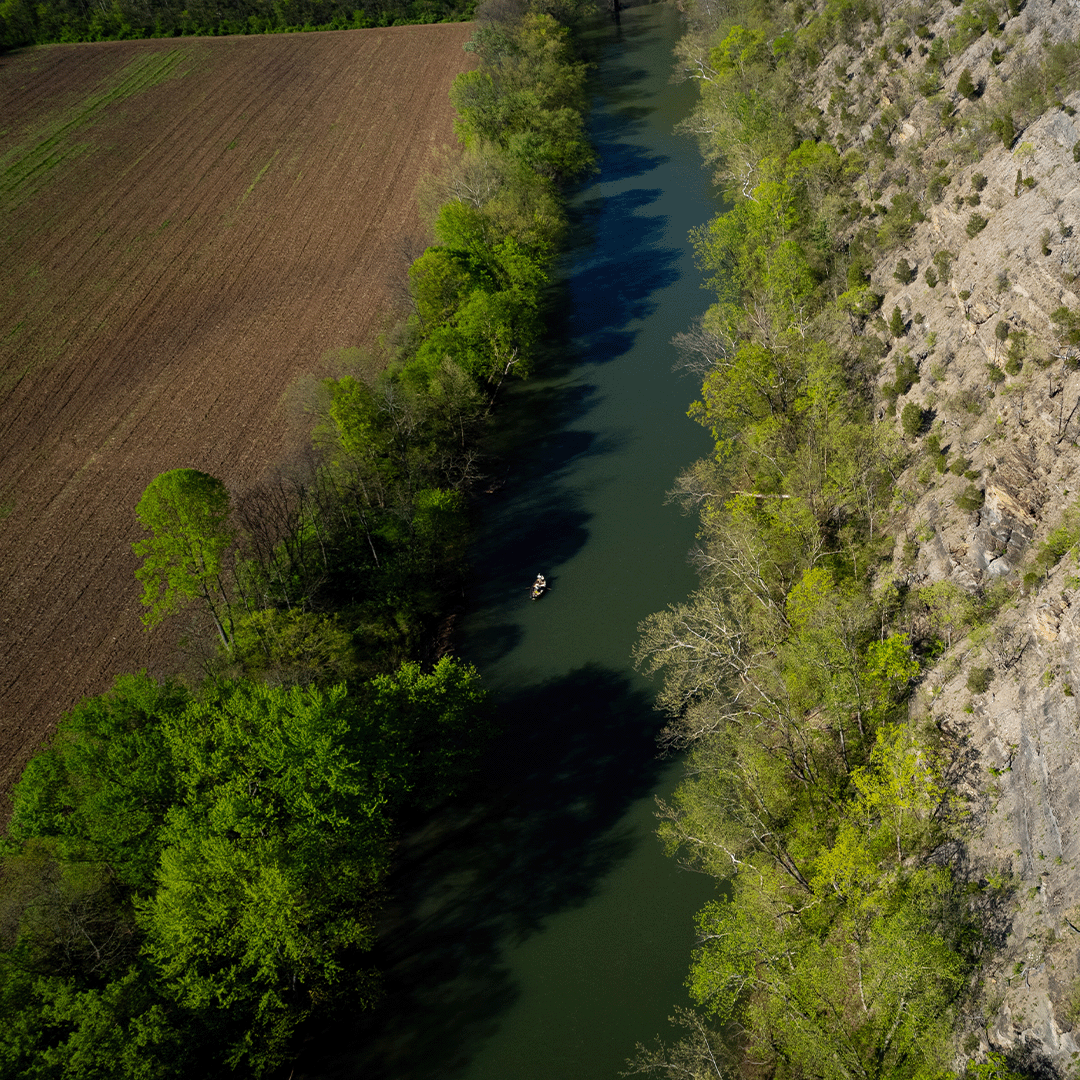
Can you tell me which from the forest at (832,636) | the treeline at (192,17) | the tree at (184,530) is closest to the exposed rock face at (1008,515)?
the forest at (832,636)

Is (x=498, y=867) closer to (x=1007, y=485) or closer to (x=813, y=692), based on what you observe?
(x=813, y=692)

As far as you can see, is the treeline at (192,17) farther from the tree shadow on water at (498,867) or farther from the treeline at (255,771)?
the tree shadow on water at (498,867)

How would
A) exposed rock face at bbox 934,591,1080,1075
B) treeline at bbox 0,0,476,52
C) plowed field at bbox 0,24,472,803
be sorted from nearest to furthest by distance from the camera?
exposed rock face at bbox 934,591,1080,1075, plowed field at bbox 0,24,472,803, treeline at bbox 0,0,476,52

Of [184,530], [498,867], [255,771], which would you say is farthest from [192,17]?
[498,867]

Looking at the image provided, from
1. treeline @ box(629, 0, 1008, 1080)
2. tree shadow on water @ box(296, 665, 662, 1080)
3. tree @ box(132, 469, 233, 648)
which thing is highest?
tree @ box(132, 469, 233, 648)

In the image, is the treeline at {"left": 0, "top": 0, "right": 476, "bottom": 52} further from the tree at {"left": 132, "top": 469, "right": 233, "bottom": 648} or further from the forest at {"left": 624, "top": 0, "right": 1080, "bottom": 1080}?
the tree at {"left": 132, "top": 469, "right": 233, "bottom": 648}

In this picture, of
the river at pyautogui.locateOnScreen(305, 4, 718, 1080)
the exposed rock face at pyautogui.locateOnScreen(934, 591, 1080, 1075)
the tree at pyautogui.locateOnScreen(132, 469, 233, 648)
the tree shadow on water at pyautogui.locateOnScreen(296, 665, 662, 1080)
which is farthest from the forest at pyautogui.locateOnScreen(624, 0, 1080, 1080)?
the tree at pyautogui.locateOnScreen(132, 469, 233, 648)
